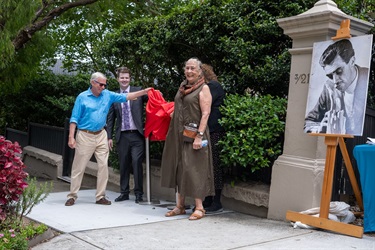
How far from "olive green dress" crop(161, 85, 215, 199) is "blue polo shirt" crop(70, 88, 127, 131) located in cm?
112

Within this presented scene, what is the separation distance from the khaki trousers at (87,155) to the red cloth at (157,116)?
71 centimetres

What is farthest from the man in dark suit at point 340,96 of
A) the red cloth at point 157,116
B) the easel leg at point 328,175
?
the red cloth at point 157,116

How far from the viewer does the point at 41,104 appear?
1330 cm

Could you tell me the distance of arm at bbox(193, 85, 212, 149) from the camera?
577cm

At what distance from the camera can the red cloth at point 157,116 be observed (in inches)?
263

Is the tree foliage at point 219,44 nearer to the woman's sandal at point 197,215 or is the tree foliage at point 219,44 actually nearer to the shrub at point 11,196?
the woman's sandal at point 197,215

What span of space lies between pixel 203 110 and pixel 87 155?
2002mm

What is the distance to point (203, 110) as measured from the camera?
19.0ft

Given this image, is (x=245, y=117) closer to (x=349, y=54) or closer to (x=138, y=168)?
(x=349, y=54)

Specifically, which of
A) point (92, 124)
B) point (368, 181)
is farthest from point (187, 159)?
point (368, 181)

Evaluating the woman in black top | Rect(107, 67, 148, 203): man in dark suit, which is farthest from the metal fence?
the woman in black top

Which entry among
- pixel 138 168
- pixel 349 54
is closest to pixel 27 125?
pixel 138 168

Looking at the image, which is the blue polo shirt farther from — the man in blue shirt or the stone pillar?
the stone pillar

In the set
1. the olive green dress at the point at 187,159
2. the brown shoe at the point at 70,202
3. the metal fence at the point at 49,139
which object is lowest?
the brown shoe at the point at 70,202
